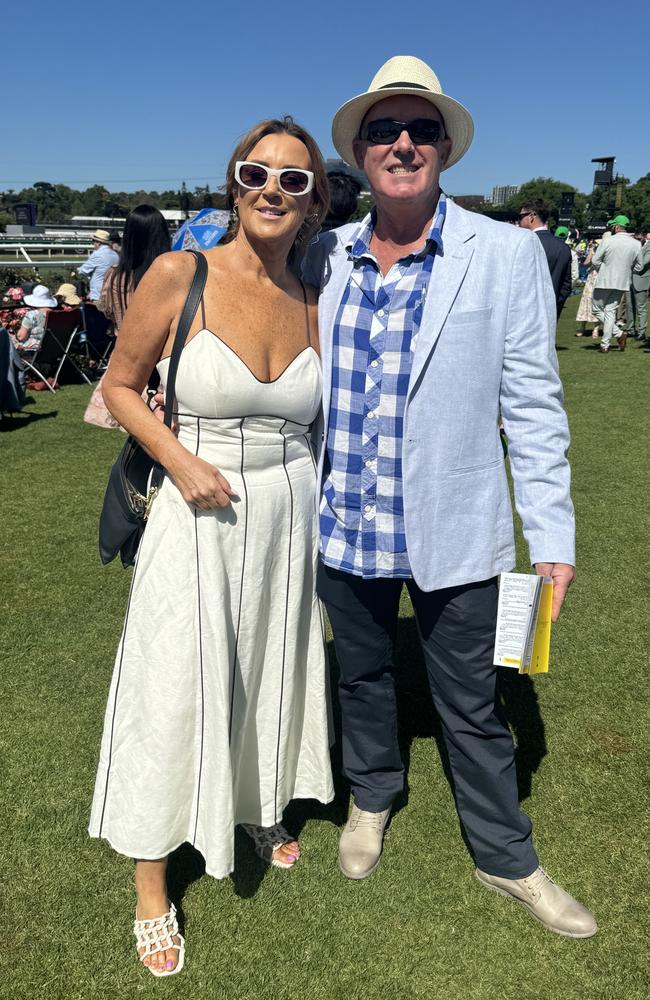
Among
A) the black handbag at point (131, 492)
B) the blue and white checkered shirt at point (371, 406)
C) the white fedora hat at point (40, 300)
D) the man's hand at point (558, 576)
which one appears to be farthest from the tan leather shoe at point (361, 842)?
the white fedora hat at point (40, 300)

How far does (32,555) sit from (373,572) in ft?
11.6

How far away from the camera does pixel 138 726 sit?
7.47 ft

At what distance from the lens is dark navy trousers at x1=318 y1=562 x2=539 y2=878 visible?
2.33 metres

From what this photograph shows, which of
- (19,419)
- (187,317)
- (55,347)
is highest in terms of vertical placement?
(187,317)

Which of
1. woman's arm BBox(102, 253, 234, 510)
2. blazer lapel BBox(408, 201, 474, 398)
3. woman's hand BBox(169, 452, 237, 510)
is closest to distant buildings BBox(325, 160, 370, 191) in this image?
blazer lapel BBox(408, 201, 474, 398)

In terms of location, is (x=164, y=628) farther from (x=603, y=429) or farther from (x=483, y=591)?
(x=603, y=429)

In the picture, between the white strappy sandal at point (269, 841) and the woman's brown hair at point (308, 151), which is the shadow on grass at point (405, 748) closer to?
the white strappy sandal at point (269, 841)

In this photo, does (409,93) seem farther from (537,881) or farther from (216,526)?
(537,881)

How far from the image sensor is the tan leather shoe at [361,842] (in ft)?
8.71

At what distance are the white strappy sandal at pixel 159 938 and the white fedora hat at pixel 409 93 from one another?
241 centimetres

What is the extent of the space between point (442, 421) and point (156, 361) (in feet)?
2.64

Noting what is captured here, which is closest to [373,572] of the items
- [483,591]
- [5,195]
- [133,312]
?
[483,591]

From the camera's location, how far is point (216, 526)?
7.18ft

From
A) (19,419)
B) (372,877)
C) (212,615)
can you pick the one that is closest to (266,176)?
(212,615)
